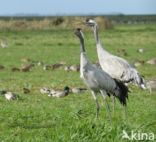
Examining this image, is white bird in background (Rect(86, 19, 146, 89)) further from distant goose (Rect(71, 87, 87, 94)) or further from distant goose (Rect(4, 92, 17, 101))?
distant goose (Rect(71, 87, 87, 94))

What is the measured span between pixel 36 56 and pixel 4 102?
1326 cm

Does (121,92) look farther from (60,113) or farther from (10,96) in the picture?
(10,96)

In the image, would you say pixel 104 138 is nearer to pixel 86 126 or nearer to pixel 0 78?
pixel 86 126

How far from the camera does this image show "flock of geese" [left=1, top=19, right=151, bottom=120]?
408 inches

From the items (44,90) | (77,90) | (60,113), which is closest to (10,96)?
(44,90)

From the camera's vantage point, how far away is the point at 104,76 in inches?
411

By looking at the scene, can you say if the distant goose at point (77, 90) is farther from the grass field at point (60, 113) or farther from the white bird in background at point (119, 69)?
the white bird in background at point (119, 69)

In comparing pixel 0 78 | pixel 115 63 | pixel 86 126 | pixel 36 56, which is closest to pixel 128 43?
pixel 36 56

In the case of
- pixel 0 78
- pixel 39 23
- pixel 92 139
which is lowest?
pixel 39 23

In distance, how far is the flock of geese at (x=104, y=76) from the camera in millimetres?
10367

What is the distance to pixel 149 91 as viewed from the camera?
48.5 feet

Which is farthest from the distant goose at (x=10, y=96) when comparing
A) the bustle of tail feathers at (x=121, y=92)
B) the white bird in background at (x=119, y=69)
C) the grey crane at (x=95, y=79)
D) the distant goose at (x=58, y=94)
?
the bustle of tail feathers at (x=121, y=92)

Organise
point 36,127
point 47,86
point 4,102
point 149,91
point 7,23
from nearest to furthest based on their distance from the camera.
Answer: point 36,127 < point 4,102 < point 149,91 < point 47,86 < point 7,23

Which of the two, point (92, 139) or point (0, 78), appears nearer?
point (92, 139)
